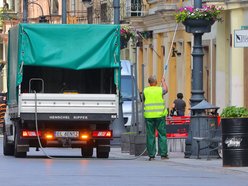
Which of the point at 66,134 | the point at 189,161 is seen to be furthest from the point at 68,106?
the point at 189,161

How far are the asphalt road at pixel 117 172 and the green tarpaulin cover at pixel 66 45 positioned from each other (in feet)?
7.36

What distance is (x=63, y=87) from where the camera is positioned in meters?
32.5

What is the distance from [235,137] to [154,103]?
453 cm

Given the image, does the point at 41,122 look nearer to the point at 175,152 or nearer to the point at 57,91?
the point at 57,91

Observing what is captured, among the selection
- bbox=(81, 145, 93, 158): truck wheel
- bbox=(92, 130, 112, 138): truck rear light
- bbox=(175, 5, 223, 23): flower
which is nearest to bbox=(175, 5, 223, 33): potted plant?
bbox=(175, 5, 223, 23): flower

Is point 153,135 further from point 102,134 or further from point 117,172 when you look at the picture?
point 117,172

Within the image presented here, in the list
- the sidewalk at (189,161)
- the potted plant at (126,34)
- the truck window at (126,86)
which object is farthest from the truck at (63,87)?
the potted plant at (126,34)

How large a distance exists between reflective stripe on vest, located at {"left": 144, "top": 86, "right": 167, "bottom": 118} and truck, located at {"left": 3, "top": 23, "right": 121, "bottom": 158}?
2.51 feet

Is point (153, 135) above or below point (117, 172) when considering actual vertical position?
above

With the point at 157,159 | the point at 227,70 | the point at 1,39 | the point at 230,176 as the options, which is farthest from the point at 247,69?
the point at 1,39

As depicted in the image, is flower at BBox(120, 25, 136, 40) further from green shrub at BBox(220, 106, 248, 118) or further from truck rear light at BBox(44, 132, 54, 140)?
green shrub at BBox(220, 106, 248, 118)

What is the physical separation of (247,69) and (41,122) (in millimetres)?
15942

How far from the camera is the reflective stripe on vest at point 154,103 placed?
29859 millimetres

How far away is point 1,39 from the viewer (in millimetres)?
100188
